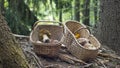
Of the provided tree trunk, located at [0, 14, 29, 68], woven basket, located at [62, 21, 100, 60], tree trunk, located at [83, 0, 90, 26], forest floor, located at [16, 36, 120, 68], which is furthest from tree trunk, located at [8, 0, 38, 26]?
tree trunk, located at [0, 14, 29, 68]

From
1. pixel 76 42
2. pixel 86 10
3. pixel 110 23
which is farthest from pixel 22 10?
pixel 86 10

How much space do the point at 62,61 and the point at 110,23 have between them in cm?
142

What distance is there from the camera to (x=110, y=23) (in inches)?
223

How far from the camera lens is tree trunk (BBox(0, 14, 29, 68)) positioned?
275cm

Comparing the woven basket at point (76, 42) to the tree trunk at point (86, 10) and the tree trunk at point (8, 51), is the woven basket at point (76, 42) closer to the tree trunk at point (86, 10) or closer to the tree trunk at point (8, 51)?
the tree trunk at point (8, 51)

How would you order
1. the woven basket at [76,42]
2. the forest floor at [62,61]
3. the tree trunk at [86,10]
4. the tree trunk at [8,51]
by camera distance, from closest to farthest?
the tree trunk at [8,51]
the forest floor at [62,61]
the woven basket at [76,42]
the tree trunk at [86,10]

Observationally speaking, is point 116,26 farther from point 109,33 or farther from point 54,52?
point 54,52

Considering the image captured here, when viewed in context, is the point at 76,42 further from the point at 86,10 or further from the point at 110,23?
the point at 86,10

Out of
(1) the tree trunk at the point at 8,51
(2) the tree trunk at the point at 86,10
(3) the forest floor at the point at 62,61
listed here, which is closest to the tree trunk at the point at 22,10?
(3) the forest floor at the point at 62,61

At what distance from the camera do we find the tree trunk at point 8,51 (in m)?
2.75

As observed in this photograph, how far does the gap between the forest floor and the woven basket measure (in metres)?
0.14

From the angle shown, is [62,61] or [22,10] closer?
[62,61]

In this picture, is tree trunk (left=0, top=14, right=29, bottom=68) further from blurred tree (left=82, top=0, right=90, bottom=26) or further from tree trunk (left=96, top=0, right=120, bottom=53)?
blurred tree (left=82, top=0, right=90, bottom=26)

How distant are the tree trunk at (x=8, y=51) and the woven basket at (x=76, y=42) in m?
1.86
